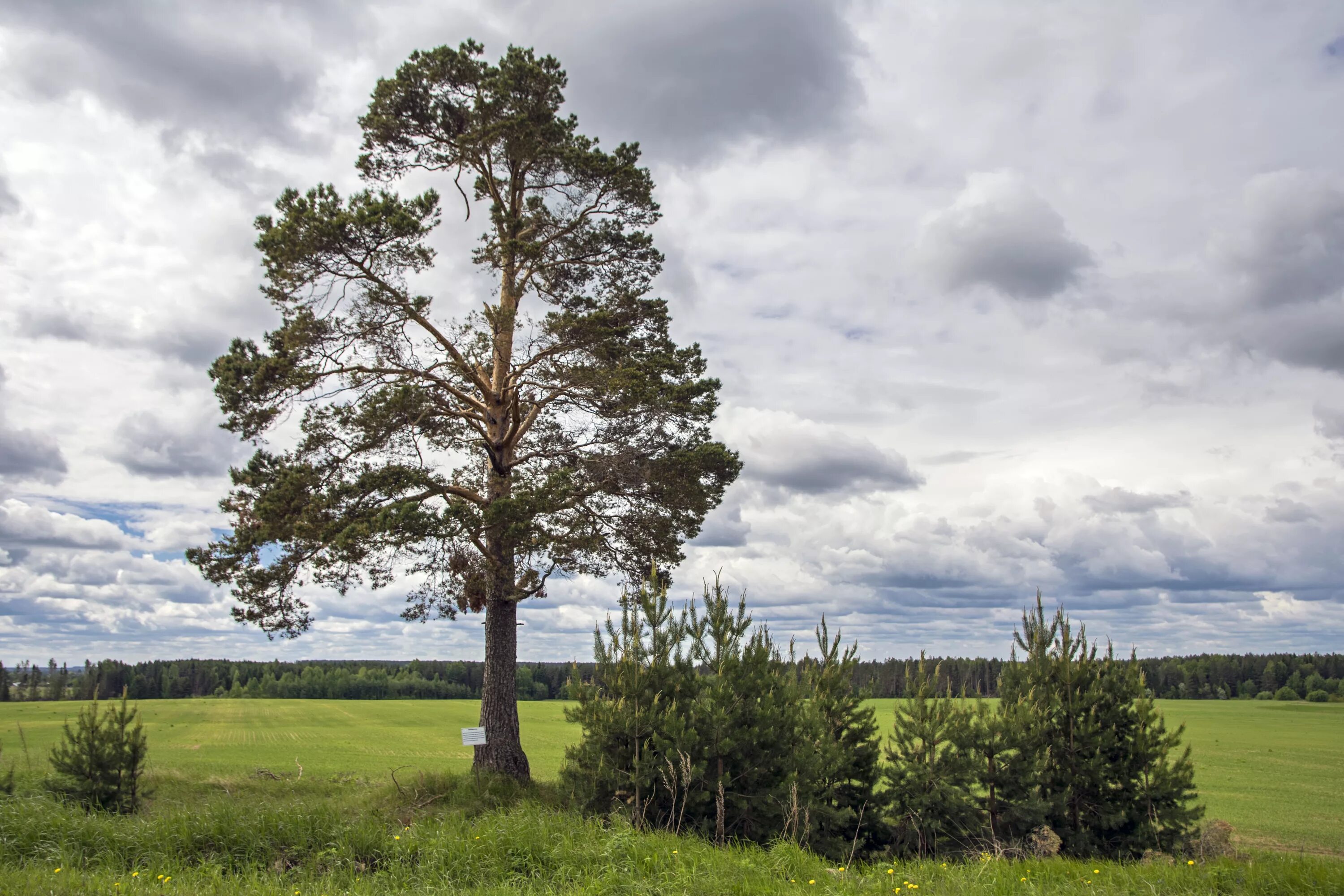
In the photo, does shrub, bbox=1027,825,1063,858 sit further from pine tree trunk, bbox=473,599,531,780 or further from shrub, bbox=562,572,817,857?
pine tree trunk, bbox=473,599,531,780

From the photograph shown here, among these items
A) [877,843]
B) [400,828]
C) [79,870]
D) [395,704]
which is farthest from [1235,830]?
[395,704]

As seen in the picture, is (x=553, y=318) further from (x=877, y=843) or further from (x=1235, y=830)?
(x=1235, y=830)

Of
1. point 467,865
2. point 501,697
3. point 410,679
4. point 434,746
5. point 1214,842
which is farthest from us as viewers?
point 410,679

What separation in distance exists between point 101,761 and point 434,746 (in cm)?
3067

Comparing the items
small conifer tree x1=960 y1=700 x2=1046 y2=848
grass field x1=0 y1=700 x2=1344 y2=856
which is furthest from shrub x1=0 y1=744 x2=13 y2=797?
small conifer tree x1=960 y1=700 x2=1046 y2=848

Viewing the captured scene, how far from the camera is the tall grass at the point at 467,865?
6.79 metres

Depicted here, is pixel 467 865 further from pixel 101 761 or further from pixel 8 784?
pixel 8 784

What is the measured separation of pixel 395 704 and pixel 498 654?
2723 inches

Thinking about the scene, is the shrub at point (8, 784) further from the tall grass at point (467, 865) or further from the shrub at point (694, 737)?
the shrub at point (694, 737)

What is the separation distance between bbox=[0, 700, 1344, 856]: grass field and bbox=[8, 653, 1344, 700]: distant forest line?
11.9 meters

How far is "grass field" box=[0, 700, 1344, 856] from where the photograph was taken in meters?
21.9

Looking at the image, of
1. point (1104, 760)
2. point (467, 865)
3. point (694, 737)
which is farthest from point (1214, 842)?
point (467, 865)

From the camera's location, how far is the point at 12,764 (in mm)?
11352

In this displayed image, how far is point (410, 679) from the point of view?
94.6 meters
